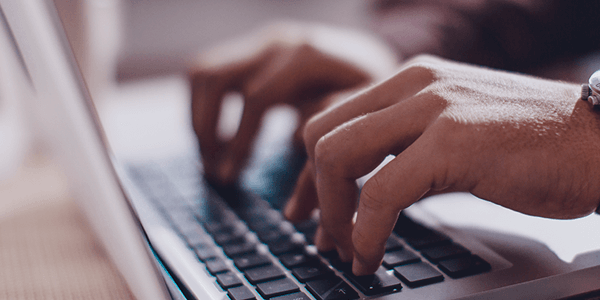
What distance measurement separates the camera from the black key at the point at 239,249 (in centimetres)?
33

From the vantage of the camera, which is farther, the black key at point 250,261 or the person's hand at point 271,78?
the person's hand at point 271,78

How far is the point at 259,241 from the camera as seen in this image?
0.36 m

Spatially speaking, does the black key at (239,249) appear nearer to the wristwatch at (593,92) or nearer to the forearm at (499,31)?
the wristwatch at (593,92)

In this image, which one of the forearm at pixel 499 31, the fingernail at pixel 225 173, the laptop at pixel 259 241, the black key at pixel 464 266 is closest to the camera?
the laptop at pixel 259 241

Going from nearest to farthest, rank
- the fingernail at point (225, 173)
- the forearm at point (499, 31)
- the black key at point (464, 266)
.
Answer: the black key at point (464, 266)
the fingernail at point (225, 173)
the forearm at point (499, 31)

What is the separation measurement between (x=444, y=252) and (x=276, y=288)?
123 mm

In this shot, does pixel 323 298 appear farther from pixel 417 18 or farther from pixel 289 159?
pixel 417 18

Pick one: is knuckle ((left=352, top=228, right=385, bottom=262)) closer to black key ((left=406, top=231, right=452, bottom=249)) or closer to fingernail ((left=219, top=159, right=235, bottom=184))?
black key ((left=406, top=231, right=452, bottom=249))

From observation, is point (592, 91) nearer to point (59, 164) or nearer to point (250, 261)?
point (250, 261)

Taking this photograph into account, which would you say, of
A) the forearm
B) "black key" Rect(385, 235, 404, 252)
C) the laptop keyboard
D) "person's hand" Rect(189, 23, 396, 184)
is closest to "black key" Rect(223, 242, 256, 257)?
the laptop keyboard

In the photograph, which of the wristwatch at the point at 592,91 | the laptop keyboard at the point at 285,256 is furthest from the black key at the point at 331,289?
the wristwatch at the point at 592,91

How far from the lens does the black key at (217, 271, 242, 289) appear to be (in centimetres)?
28

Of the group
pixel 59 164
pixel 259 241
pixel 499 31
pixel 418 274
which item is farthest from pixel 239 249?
pixel 499 31

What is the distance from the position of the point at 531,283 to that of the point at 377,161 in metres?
0.12
